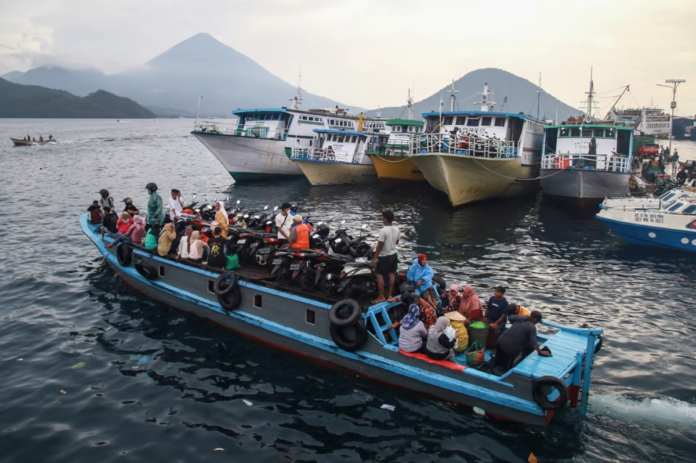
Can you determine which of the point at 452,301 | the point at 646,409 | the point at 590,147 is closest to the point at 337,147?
the point at 590,147

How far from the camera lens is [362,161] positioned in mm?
43000

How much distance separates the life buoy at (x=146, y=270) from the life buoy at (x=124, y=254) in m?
0.97

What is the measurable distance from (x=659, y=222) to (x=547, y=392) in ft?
55.1

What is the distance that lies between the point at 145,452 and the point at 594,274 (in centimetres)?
1648

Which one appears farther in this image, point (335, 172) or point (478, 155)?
point (335, 172)

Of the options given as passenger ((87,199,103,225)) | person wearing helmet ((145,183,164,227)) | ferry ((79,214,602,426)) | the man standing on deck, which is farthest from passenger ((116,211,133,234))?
the man standing on deck

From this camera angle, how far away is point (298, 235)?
11688mm

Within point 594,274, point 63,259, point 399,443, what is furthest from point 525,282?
point 63,259

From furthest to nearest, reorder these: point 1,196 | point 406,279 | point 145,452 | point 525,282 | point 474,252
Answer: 1. point 1,196
2. point 474,252
3. point 525,282
4. point 406,279
5. point 145,452

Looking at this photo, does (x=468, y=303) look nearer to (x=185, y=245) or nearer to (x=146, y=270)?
(x=185, y=245)

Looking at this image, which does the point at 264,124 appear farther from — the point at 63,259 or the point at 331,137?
the point at 63,259

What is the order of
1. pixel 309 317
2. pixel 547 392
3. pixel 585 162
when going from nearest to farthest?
pixel 547 392 → pixel 309 317 → pixel 585 162

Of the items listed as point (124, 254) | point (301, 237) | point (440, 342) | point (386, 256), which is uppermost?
point (301, 237)

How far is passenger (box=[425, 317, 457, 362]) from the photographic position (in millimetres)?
8586
